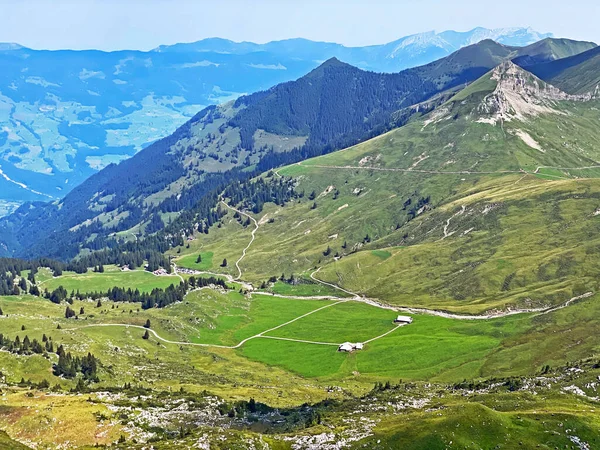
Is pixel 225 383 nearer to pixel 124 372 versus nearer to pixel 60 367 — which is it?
pixel 124 372

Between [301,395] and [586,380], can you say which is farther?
[301,395]

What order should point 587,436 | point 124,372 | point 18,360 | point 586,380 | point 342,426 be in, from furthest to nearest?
point 124,372 < point 18,360 < point 586,380 < point 342,426 < point 587,436

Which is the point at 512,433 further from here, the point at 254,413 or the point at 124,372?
the point at 124,372

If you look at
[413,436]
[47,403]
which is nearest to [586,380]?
[413,436]

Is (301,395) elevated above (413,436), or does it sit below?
below

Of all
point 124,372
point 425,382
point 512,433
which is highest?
point 512,433

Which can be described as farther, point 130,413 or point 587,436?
point 130,413

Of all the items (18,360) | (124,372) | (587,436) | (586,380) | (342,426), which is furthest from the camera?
(124,372)

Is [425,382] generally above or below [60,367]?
below

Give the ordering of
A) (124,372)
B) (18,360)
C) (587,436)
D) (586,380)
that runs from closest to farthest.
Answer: (587,436)
(586,380)
(18,360)
(124,372)

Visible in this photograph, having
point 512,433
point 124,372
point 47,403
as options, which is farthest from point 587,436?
point 124,372
